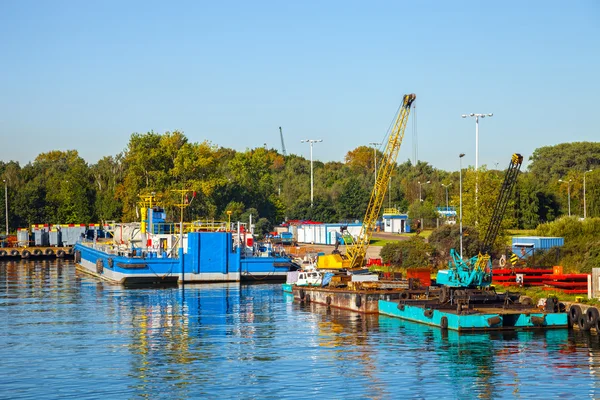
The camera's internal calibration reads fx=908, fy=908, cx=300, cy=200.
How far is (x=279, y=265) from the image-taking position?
→ 274 ft

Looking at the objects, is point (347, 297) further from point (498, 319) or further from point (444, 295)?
point (498, 319)

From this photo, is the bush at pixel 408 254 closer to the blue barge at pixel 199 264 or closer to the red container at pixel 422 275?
the blue barge at pixel 199 264

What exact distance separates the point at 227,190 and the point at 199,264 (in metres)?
74.9

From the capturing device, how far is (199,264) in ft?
266

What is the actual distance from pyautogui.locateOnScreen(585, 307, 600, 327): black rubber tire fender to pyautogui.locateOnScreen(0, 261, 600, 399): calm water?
803 mm

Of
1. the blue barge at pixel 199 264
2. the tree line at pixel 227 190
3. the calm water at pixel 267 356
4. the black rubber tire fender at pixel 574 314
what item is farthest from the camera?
the tree line at pixel 227 190

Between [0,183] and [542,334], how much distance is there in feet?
452

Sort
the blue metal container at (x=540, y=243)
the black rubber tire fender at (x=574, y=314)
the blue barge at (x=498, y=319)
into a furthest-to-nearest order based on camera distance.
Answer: the blue metal container at (x=540, y=243), the black rubber tire fender at (x=574, y=314), the blue barge at (x=498, y=319)

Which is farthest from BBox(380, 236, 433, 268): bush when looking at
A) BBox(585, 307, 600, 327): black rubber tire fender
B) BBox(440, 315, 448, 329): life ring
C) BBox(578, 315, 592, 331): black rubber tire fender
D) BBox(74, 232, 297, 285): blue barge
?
BBox(585, 307, 600, 327): black rubber tire fender

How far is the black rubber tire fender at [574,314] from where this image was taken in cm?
4800

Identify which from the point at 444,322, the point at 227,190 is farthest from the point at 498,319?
the point at 227,190

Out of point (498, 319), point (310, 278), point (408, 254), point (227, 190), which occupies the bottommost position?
point (498, 319)

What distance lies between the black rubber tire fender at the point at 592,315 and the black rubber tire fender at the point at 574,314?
838 millimetres

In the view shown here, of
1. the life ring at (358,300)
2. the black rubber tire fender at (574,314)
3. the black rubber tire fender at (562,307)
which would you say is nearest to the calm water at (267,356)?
the black rubber tire fender at (574,314)
